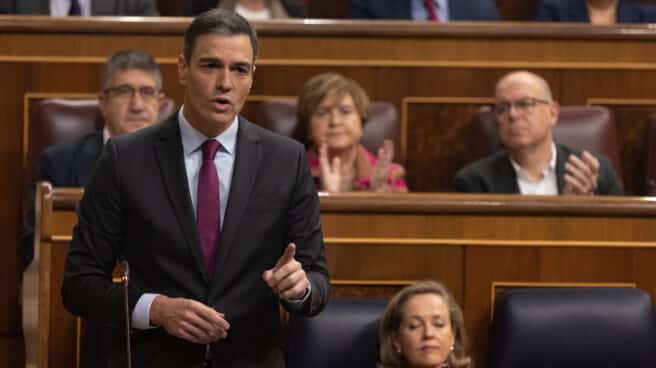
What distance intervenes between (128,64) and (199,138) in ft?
2.49

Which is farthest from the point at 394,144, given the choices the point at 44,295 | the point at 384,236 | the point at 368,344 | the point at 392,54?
the point at 44,295

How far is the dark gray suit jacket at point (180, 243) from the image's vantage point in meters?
0.86

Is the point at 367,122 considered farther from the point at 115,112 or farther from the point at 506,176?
the point at 115,112

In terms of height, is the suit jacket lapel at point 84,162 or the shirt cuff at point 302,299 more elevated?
the suit jacket lapel at point 84,162

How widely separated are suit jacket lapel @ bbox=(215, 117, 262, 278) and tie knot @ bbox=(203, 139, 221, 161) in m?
0.02

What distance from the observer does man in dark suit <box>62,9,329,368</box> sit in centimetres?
86

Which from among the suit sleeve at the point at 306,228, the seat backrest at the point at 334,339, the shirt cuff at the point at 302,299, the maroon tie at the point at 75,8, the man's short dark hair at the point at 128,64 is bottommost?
the seat backrest at the point at 334,339

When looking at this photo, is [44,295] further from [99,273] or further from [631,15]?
[631,15]

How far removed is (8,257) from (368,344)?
1.94ft

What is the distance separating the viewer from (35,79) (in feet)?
5.81

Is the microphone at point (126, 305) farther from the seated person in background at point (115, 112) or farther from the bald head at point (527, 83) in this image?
the bald head at point (527, 83)

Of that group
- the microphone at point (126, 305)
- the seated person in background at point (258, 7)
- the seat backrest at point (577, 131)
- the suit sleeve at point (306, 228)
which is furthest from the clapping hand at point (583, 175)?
the microphone at point (126, 305)

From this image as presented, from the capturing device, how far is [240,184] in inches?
34.4

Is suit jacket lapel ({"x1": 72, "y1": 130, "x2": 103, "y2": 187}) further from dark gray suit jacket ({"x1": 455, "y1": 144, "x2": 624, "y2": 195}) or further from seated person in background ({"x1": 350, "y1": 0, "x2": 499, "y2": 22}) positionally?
seated person in background ({"x1": 350, "y1": 0, "x2": 499, "y2": 22})
